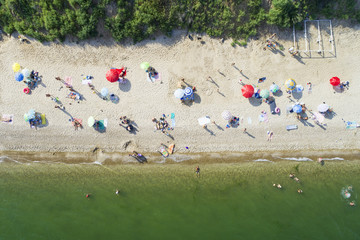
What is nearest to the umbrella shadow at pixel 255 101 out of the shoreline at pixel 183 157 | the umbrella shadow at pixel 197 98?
the shoreline at pixel 183 157

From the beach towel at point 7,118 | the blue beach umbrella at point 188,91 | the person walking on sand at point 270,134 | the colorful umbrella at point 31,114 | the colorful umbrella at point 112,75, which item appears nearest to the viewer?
the colorful umbrella at point 112,75

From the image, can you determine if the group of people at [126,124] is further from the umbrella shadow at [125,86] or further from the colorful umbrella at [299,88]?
the colorful umbrella at [299,88]

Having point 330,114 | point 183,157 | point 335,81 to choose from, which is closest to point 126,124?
point 183,157

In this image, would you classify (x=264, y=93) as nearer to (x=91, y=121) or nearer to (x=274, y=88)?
(x=274, y=88)

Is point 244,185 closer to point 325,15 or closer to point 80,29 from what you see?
point 325,15

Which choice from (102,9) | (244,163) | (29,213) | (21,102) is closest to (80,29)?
(102,9)

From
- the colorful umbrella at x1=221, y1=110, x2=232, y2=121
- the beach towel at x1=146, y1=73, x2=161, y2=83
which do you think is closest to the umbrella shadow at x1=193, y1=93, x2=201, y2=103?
the colorful umbrella at x1=221, y1=110, x2=232, y2=121

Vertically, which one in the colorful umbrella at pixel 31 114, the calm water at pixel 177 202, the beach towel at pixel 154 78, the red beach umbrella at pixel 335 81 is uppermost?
the red beach umbrella at pixel 335 81
